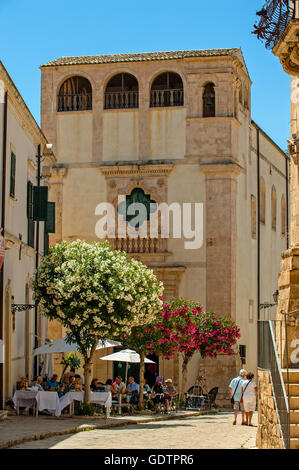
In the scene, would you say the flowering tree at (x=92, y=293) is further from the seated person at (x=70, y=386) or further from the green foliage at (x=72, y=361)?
the green foliage at (x=72, y=361)

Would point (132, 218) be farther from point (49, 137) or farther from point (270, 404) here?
point (270, 404)

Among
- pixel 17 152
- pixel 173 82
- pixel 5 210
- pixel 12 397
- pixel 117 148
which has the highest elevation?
pixel 173 82

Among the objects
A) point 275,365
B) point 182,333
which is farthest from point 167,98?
point 275,365

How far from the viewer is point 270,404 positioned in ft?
44.3

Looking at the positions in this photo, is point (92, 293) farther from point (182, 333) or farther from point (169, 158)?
point (169, 158)

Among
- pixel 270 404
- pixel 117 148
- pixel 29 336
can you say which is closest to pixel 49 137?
pixel 117 148

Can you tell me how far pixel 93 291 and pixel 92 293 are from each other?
18 centimetres

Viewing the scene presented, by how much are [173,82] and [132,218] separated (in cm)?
593

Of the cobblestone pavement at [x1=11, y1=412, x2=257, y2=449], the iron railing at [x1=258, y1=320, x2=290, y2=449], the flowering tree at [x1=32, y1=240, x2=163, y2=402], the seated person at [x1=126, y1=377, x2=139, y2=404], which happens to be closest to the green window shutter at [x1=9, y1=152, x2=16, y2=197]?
the flowering tree at [x1=32, y1=240, x2=163, y2=402]

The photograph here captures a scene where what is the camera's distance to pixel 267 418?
45.3ft

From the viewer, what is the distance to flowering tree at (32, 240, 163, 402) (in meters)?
22.2

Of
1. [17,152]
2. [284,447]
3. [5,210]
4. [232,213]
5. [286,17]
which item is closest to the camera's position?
[284,447]

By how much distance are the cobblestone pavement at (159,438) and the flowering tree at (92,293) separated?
254 cm

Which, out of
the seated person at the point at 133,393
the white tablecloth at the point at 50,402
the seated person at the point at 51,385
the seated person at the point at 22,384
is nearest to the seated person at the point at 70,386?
the seated person at the point at 51,385
